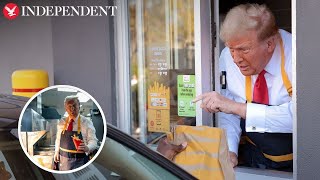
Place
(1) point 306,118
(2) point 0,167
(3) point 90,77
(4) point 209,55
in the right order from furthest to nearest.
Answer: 1. (3) point 90,77
2. (4) point 209,55
3. (1) point 306,118
4. (2) point 0,167

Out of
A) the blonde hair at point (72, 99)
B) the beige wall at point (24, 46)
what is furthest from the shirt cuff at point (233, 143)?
the blonde hair at point (72, 99)

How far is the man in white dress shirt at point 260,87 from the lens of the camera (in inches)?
186

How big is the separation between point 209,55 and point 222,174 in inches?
97.4

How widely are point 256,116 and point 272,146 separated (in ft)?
1.22

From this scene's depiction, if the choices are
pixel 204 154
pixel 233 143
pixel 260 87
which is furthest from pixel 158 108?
pixel 204 154

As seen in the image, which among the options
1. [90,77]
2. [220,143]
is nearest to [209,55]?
[90,77]

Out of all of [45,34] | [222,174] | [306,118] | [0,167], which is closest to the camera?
[0,167]

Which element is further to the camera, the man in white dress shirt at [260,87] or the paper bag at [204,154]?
the man in white dress shirt at [260,87]

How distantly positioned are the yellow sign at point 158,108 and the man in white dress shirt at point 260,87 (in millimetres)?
844

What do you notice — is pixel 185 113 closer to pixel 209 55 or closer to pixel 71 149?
pixel 209 55

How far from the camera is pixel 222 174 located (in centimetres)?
→ 300

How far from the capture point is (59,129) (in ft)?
7.13

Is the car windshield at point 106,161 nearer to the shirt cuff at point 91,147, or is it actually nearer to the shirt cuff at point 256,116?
the shirt cuff at point 91,147

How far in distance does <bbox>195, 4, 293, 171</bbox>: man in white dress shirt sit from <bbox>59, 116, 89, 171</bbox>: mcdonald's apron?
256 cm
